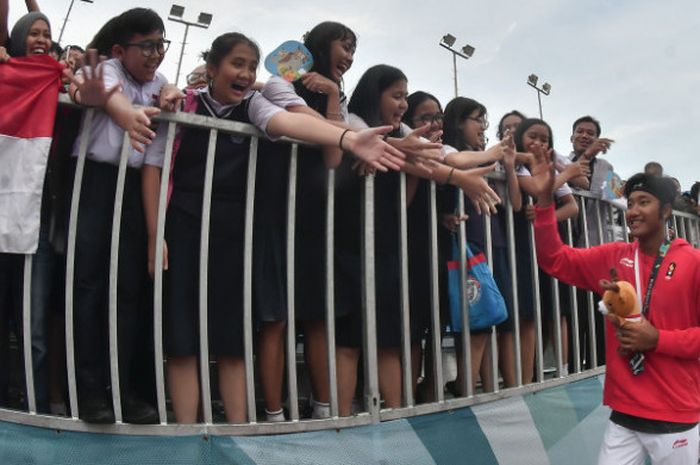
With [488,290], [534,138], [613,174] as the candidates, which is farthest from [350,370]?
[613,174]

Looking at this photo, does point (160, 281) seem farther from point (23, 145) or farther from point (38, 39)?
point (38, 39)

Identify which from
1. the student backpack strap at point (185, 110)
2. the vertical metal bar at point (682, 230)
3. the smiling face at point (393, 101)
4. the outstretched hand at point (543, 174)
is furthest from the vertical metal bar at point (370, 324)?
the vertical metal bar at point (682, 230)

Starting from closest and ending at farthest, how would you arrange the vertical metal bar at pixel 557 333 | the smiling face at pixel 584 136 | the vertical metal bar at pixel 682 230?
the vertical metal bar at pixel 557 333, the smiling face at pixel 584 136, the vertical metal bar at pixel 682 230

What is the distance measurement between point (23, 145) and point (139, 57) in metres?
0.65

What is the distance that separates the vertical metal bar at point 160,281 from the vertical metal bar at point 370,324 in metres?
0.95

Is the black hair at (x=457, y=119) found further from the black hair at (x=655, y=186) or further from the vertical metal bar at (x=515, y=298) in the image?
the black hair at (x=655, y=186)

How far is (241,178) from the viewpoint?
2.75 metres

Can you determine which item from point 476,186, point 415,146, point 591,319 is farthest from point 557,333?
point 415,146

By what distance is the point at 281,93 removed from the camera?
288cm

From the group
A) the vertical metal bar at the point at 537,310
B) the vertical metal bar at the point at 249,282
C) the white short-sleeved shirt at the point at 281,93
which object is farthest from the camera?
the vertical metal bar at the point at 537,310

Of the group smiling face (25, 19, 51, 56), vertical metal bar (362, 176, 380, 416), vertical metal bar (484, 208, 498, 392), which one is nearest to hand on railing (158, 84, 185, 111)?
smiling face (25, 19, 51, 56)

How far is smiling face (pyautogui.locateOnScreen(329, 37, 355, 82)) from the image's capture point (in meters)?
3.27

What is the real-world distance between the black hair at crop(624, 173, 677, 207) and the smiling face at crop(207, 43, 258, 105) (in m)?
2.11

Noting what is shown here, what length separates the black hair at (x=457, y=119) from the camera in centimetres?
397
